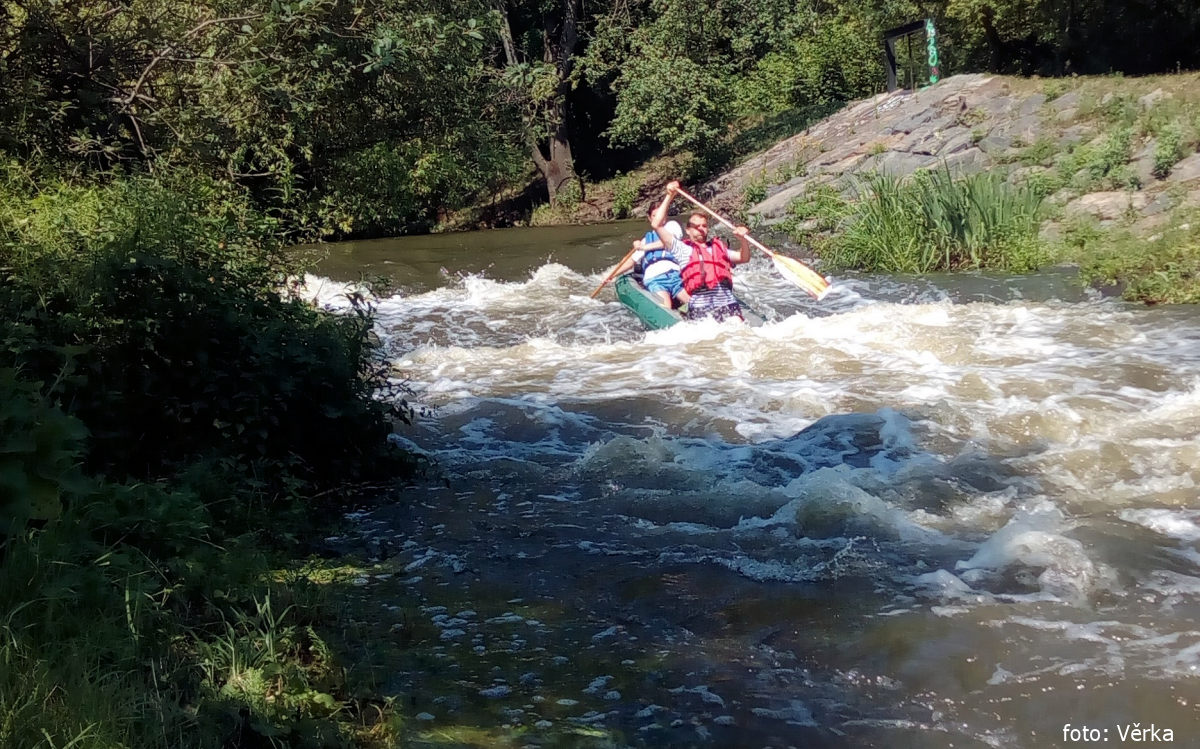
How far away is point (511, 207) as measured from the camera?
27125 millimetres

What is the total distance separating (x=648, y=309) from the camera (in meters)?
10.9

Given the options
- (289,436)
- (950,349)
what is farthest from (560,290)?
(289,436)

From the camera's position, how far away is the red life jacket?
1051 centimetres

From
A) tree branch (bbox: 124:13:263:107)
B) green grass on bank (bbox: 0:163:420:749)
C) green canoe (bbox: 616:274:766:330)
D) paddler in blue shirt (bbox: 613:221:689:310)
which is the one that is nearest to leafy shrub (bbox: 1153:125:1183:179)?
green canoe (bbox: 616:274:766:330)

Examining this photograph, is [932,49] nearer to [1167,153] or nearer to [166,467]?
[1167,153]

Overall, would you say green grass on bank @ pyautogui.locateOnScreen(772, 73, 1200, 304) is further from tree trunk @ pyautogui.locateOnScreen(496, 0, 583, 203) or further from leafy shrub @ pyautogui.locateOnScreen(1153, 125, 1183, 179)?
tree trunk @ pyautogui.locateOnScreen(496, 0, 583, 203)

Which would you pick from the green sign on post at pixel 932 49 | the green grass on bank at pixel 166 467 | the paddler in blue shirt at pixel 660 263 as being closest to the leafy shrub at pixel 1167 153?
the paddler in blue shirt at pixel 660 263

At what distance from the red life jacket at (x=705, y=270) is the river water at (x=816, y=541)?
1120 mm

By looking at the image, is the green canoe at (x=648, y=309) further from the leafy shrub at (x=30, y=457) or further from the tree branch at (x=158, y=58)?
the leafy shrub at (x=30, y=457)

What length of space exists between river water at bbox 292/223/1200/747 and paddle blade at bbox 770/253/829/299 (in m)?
1.24

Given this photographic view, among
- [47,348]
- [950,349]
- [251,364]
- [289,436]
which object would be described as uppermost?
[47,348]

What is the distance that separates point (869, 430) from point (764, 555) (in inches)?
88.7

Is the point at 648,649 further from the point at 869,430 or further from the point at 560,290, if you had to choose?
the point at 560,290

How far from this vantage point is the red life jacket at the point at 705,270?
10508 mm
